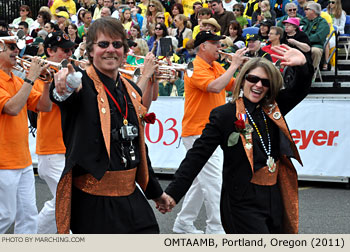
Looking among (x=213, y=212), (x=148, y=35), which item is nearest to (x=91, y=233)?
(x=213, y=212)

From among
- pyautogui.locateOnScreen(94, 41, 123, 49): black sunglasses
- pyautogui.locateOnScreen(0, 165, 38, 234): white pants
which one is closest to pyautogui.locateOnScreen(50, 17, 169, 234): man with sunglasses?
pyautogui.locateOnScreen(94, 41, 123, 49): black sunglasses

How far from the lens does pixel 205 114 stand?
664 centimetres

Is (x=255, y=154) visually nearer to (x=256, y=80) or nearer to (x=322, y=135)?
(x=256, y=80)

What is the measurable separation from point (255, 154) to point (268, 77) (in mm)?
566

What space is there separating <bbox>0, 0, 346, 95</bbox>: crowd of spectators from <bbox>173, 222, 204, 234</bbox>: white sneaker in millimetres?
2082

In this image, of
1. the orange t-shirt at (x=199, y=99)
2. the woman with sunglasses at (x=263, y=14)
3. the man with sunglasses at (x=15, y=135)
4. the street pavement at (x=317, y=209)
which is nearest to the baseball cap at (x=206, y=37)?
the orange t-shirt at (x=199, y=99)

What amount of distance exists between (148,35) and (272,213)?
10.5m

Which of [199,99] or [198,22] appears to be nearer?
[199,99]

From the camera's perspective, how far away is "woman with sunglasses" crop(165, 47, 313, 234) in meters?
4.05

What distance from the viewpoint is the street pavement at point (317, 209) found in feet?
23.1

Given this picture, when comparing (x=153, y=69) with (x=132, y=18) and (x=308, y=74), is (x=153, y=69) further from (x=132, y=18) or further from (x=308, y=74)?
(x=132, y=18)

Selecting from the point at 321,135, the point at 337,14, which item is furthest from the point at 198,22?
the point at 321,135

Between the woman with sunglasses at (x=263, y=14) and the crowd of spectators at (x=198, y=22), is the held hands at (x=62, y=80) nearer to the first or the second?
the crowd of spectators at (x=198, y=22)

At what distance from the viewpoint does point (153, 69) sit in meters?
5.09
